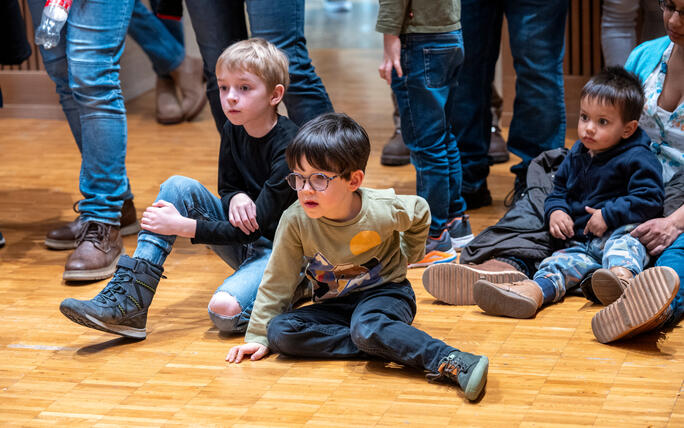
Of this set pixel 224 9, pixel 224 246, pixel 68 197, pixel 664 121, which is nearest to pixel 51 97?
pixel 68 197

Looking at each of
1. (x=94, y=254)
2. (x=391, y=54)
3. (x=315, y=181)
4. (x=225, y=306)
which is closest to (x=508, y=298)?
(x=315, y=181)

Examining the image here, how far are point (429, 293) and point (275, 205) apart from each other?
484mm

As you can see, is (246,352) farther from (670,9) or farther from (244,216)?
(670,9)

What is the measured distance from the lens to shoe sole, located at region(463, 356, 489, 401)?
173 cm

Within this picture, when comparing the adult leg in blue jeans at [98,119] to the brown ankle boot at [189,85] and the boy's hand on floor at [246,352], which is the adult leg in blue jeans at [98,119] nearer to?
the boy's hand on floor at [246,352]

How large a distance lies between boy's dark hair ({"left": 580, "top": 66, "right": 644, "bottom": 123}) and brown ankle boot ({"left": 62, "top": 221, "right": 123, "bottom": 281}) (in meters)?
1.38

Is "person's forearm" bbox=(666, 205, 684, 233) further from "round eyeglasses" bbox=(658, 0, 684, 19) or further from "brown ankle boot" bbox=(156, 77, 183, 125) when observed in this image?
"brown ankle boot" bbox=(156, 77, 183, 125)

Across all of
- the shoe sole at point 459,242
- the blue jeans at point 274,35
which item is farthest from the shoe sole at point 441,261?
the blue jeans at point 274,35

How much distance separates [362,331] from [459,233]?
2.91 feet

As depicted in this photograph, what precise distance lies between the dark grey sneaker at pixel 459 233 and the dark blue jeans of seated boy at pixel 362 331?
0.61 meters

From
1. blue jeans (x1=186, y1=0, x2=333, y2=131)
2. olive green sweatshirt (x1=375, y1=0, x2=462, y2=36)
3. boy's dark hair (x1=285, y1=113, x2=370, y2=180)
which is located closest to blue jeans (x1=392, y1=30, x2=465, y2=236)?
olive green sweatshirt (x1=375, y1=0, x2=462, y2=36)

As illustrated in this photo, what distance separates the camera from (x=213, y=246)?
2.31 meters

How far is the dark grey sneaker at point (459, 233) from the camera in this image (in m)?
2.71

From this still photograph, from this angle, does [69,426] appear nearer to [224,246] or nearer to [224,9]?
[224,246]
